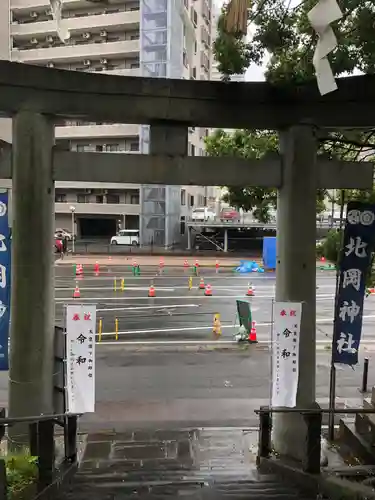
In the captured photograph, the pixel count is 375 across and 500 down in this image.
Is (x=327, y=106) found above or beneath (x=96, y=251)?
above

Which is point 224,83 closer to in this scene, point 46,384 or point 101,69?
point 46,384

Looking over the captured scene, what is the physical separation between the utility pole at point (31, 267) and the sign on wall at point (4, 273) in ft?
0.42

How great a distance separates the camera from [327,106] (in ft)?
23.9

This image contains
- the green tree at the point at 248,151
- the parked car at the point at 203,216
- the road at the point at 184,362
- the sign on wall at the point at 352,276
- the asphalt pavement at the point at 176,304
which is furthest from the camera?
the parked car at the point at 203,216

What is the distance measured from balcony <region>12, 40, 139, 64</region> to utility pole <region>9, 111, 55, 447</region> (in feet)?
134

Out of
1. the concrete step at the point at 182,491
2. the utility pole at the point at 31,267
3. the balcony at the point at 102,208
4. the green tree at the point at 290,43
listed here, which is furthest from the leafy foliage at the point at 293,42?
the balcony at the point at 102,208

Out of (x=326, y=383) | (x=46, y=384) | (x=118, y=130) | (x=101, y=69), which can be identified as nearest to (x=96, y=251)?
(x=118, y=130)

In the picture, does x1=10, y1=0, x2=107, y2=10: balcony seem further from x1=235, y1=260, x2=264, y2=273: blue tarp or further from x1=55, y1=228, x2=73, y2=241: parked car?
x1=235, y1=260, x2=264, y2=273: blue tarp

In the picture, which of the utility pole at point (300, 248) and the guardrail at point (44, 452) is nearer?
the guardrail at point (44, 452)

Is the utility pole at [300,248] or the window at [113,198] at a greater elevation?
the window at [113,198]

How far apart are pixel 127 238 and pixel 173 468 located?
39.5 m

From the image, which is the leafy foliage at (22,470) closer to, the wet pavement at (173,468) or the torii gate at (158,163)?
the wet pavement at (173,468)

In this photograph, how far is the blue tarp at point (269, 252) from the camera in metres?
33.8

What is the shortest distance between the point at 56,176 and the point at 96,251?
121 ft
